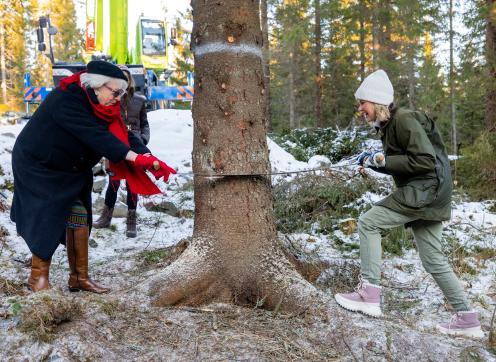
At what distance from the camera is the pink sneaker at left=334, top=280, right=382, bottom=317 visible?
118 inches

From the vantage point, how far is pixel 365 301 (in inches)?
119

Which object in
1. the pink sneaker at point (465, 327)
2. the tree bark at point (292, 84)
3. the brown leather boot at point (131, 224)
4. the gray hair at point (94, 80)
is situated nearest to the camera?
the pink sneaker at point (465, 327)

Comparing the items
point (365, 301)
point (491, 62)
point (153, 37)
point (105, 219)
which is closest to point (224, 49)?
point (365, 301)

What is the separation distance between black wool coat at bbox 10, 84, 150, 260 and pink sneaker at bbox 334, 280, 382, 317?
1.84 metres

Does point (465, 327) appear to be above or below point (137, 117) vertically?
below

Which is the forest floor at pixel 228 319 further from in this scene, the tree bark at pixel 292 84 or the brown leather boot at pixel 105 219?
the tree bark at pixel 292 84

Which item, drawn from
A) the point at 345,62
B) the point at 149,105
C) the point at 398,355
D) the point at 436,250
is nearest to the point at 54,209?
the point at 398,355

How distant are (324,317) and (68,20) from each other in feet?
128

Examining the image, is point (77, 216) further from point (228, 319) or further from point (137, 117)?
point (137, 117)

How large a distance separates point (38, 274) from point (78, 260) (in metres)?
0.31

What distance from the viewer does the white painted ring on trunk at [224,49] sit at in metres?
3.15

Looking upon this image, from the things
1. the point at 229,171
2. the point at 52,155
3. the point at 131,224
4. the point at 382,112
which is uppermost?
the point at 382,112

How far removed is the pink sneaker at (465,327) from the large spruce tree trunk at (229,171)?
934mm

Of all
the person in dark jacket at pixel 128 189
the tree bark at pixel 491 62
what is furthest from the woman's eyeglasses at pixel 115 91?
the tree bark at pixel 491 62
